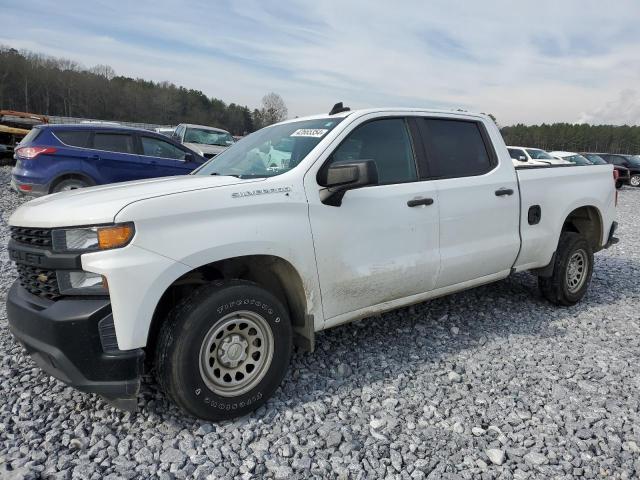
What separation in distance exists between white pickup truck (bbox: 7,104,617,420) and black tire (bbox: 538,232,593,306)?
603 mm

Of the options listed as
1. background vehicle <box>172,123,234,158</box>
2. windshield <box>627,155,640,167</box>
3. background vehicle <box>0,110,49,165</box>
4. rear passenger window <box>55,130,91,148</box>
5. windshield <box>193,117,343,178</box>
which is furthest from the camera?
windshield <box>627,155,640,167</box>

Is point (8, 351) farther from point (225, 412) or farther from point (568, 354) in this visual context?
point (568, 354)

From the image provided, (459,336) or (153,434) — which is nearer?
(153,434)

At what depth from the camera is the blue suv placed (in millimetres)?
8844

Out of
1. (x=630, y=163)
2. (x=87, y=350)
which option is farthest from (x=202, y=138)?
(x=630, y=163)

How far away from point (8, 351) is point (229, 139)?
13.3 meters

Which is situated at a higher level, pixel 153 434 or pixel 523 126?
pixel 523 126

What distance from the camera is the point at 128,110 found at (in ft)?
230

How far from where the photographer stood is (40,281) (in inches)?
102

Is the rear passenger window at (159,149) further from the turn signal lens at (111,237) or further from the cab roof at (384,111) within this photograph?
the turn signal lens at (111,237)

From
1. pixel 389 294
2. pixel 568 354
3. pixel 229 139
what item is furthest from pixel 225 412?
pixel 229 139

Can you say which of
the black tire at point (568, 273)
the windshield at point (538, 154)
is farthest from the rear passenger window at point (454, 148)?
the windshield at point (538, 154)

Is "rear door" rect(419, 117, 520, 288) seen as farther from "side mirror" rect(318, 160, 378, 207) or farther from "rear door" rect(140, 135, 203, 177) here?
"rear door" rect(140, 135, 203, 177)

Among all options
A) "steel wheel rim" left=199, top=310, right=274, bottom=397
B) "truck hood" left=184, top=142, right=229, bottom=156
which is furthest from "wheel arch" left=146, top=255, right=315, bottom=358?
"truck hood" left=184, top=142, right=229, bottom=156
